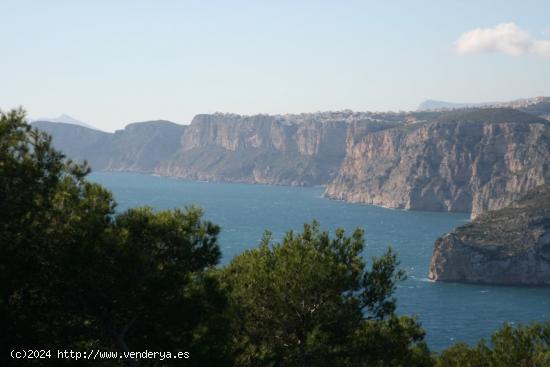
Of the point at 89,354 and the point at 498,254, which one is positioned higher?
the point at 89,354

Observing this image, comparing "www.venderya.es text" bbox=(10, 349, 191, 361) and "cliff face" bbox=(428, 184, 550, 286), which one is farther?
"cliff face" bbox=(428, 184, 550, 286)

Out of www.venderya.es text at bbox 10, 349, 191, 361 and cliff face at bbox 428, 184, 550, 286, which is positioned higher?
www.venderya.es text at bbox 10, 349, 191, 361

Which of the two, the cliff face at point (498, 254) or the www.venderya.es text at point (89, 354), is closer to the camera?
the www.venderya.es text at point (89, 354)

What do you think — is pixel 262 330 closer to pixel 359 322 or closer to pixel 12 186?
pixel 359 322

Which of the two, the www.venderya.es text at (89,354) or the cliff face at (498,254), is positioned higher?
the www.venderya.es text at (89,354)

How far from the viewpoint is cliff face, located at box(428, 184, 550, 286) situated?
123438 millimetres

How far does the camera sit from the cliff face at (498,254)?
123438mm

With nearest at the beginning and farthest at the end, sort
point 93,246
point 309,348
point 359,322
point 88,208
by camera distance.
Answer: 1. point 93,246
2. point 88,208
3. point 309,348
4. point 359,322

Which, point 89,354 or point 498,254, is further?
point 498,254

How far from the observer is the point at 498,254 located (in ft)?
416

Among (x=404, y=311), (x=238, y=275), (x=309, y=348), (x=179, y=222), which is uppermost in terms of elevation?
(x=179, y=222)

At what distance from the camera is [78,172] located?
76.7 feet

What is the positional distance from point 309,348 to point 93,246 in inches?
340

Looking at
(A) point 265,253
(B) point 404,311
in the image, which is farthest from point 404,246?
(A) point 265,253
